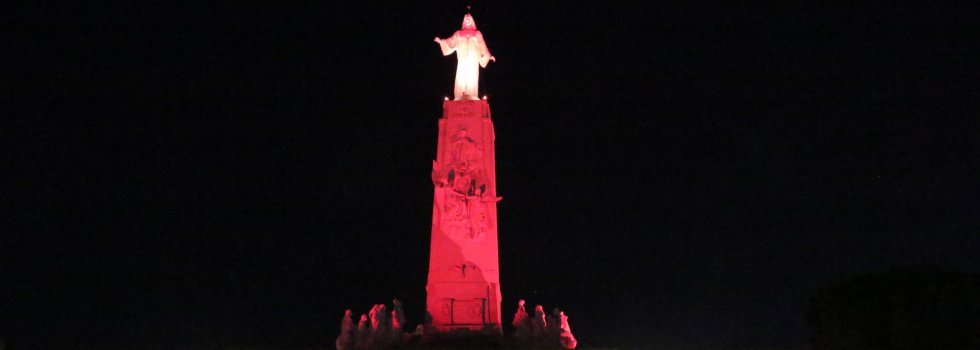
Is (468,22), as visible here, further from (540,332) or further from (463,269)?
(540,332)

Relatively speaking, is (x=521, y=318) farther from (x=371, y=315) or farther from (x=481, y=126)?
(x=481, y=126)

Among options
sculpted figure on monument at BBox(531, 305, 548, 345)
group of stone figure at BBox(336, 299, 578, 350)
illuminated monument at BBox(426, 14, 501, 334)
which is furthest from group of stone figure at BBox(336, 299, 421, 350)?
sculpted figure on monument at BBox(531, 305, 548, 345)

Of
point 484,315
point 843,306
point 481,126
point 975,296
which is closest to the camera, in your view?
point 975,296

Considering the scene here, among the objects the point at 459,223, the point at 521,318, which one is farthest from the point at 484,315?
the point at 459,223

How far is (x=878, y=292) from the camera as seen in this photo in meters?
23.3

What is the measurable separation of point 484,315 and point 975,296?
13.7m

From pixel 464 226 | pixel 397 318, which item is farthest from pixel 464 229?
pixel 397 318

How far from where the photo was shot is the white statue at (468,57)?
29406 millimetres

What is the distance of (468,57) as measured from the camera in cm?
2961

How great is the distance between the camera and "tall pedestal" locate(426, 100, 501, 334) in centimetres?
2556

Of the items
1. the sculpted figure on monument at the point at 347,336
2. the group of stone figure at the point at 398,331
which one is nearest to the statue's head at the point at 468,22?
the group of stone figure at the point at 398,331

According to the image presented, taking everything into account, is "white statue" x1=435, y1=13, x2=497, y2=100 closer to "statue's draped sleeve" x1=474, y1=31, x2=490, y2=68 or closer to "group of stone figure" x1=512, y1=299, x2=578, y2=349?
"statue's draped sleeve" x1=474, y1=31, x2=490, y2=68

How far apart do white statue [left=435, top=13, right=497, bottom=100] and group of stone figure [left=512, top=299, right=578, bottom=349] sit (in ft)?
28.0

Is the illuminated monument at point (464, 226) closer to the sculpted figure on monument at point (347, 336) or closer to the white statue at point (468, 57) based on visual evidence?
the white statue at point (468, 57)
